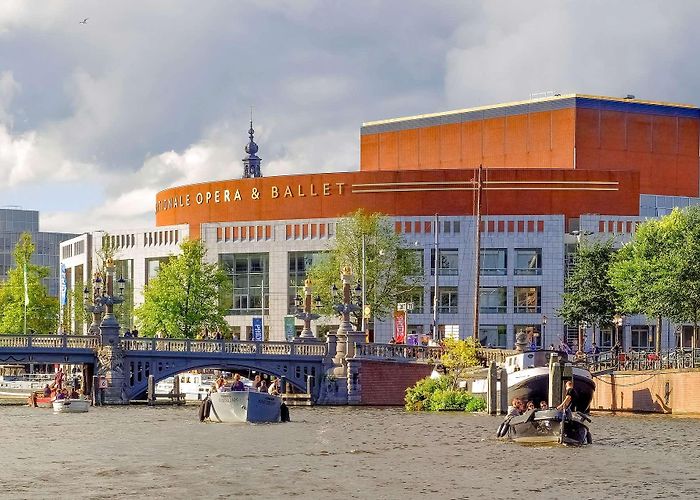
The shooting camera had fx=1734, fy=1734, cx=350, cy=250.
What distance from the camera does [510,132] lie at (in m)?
193

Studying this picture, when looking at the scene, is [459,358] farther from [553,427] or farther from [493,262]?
[493,262]

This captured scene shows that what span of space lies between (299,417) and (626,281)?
3492 cm

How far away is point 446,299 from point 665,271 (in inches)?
2231

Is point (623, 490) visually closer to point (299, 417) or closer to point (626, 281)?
point (299, 417)

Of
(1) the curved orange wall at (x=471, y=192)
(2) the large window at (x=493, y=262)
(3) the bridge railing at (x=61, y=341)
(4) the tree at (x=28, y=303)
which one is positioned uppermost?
(1) the curved orange wall at (x=471, y=192)

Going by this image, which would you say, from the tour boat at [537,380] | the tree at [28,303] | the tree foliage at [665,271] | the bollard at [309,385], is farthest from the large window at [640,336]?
the tour boat at [537,380]

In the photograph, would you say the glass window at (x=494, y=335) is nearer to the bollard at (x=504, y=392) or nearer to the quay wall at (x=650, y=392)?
the quay wall at (x=650, y=392)

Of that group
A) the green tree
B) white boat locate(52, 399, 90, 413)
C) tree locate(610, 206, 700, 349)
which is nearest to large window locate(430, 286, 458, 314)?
the green tree

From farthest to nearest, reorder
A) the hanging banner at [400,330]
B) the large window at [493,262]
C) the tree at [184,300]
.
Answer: the large window at [493,262]
the tree at [184,300]
the hanging banner at [400,330]

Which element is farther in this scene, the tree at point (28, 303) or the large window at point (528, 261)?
the large window at point (528, 261)

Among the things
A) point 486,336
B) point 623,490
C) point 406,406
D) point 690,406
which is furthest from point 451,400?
point 486,336

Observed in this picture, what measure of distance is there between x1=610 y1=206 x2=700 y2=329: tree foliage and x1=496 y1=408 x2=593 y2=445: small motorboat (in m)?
40.1

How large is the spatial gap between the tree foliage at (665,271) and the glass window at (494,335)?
36065 mm

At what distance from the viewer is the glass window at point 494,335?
170125 millimetres
